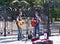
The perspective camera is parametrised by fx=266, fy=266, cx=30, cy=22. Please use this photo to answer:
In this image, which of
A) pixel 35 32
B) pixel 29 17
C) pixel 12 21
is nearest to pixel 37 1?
pixel 12 21

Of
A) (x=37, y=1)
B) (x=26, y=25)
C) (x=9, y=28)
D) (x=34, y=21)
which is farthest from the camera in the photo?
(x=37, y=1)

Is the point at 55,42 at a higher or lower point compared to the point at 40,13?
lower

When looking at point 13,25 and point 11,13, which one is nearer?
point 11,13

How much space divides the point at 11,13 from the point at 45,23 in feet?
7.62

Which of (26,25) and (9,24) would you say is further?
(9,24)

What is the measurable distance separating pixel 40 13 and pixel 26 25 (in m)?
1.10

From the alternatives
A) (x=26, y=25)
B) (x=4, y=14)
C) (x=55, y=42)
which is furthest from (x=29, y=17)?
(x=55, y=42)

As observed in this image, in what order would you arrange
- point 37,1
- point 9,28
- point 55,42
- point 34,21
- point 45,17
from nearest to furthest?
point 55,42
point 34,21
point 45,17
point 9,28
point 37,1

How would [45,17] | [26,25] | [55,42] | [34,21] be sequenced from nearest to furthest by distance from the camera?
1. [55,42]
2. [34,21]
3. [45,17]
4. [26,25]

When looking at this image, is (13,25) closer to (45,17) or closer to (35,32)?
(45,17)

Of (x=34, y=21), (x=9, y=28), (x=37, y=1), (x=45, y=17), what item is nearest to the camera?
(x=34, y=21)

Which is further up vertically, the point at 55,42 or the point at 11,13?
the point at 11,13

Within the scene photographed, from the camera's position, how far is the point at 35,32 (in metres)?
12.9

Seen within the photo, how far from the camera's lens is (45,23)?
49.8ft
